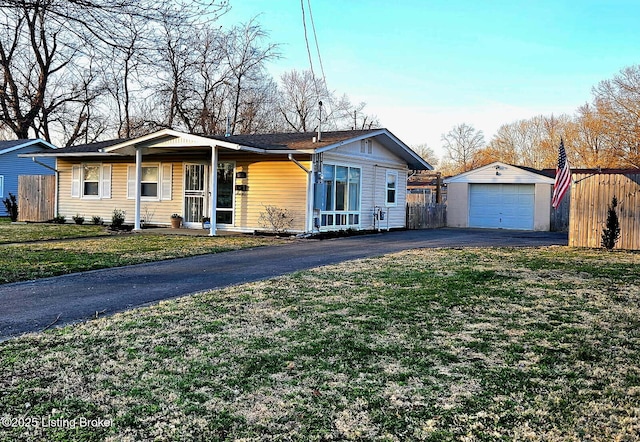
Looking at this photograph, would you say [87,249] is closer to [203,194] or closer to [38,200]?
[203,194]

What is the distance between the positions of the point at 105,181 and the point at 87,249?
914 cm

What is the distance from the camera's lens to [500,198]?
24.6 meters

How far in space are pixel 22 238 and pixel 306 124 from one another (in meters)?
31.8

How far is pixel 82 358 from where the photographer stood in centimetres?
413

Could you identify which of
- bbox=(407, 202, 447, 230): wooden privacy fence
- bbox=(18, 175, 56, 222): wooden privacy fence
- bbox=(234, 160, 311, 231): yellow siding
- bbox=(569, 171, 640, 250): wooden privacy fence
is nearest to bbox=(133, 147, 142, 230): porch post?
bbox=(234, 160, 311, 231): yellow siding

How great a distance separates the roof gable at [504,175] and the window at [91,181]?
15083 millimetres

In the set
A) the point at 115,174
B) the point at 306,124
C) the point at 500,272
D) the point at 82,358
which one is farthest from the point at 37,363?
the point at 306,124

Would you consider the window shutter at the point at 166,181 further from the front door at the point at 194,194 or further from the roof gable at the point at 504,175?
the roof gable at the point at 504,175

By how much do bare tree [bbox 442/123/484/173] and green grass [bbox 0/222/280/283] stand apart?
1791 inches

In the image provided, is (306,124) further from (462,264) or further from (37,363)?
(37,363)

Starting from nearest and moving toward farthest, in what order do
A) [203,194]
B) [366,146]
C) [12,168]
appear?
[203,194] → [366,146] → [12,168]

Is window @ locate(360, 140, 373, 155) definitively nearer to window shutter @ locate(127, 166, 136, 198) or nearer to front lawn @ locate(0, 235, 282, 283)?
front lawn @ locate(0, 235, 282, 283)

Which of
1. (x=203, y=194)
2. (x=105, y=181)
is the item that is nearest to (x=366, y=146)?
(x=203, y=194)

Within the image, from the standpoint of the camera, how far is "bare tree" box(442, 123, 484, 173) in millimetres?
56719
